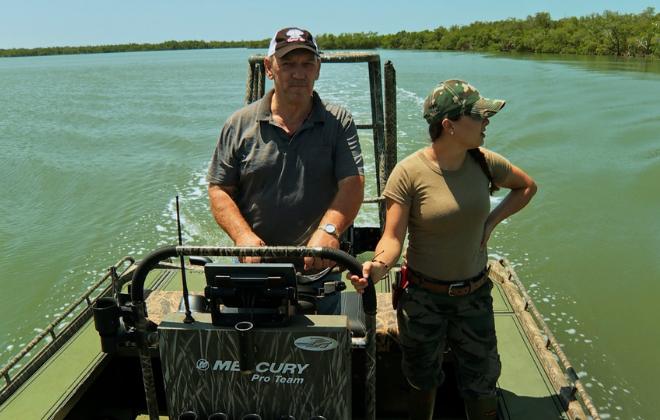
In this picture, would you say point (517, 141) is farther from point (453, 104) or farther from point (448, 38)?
point (448, 38)

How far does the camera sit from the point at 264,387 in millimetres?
1705

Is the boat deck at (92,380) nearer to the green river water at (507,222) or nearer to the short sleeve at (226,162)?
the short sleeve at (226,162)

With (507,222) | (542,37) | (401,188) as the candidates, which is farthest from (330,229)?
(542,37)

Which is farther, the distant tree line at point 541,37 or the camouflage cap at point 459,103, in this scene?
the distant tree line at point 541,37

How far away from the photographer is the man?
7.07 feet

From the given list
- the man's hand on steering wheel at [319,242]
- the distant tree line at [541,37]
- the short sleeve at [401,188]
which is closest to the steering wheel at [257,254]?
the man's hand on steering wheel at [319,242]

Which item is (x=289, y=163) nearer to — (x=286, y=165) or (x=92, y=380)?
(x=286, y=165)

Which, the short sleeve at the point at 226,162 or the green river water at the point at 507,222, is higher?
the short sleeve at the point at 226,162

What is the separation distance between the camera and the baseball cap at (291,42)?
6.81ft

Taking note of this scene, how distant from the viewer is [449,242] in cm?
207

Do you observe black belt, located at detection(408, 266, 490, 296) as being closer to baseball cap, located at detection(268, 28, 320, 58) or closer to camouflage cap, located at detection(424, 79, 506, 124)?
camouflage cap, located at detection(424, 79, 506, 124)

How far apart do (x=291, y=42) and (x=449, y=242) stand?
0.94 metres

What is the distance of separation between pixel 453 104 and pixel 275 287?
0.90 meters

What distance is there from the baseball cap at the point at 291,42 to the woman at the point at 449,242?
0.49 metres
